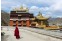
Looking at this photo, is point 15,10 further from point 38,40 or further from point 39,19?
point 38,40

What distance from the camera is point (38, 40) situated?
13969 mm

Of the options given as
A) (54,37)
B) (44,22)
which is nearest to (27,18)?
(44,22)

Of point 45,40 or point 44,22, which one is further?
point 44,22

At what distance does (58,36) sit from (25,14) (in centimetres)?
2480

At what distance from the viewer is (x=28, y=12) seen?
3828cm

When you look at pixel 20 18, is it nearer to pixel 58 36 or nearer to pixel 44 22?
pixel 44 22

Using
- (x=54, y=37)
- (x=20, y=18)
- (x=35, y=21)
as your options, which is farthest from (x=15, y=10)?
(x=54, y=37)

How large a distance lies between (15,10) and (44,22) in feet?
20.7

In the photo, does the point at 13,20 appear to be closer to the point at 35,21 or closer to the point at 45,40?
the point at 35,21

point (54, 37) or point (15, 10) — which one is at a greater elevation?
point (15, 10)

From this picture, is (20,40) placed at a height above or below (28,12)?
below

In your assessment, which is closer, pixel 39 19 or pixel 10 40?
pixel 10 40

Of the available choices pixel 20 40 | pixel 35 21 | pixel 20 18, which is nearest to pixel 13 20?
pixel 20 18

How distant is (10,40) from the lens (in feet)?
45.6
